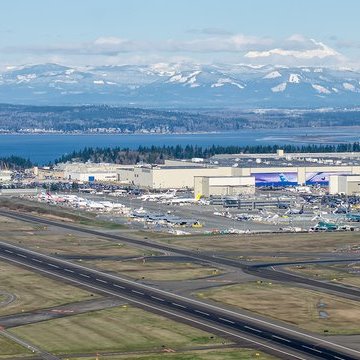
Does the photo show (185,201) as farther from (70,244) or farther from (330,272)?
(330,272)

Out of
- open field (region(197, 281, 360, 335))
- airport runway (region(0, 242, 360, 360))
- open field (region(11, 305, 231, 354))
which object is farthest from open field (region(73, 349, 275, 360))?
open field (region(197, 281, 360, 335))

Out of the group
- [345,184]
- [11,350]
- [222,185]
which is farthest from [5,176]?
[11,350]

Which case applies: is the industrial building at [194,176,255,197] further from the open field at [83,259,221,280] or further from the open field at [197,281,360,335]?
the open field at [197,281,360,335]

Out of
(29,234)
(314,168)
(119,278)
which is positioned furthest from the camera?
(314,168)

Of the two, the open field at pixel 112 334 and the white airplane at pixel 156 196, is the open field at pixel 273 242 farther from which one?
the white airplane at pixel 156 196

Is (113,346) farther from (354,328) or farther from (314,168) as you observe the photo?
(314,168)

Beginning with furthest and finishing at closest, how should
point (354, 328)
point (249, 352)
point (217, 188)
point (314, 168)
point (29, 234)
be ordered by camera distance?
point (314, 168), point (217, 188), point (29, 234), point (354, 328), point (249, 352)

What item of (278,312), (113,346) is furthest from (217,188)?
(113,346)
